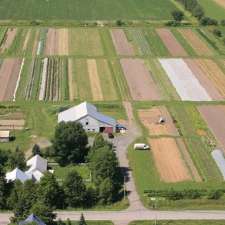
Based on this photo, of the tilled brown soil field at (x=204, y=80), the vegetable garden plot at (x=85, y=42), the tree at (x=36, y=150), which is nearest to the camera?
the tree at (x=36, y=150)

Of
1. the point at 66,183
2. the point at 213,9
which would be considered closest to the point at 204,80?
the point at 66,183

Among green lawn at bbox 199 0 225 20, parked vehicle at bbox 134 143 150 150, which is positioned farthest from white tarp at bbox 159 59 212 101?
green lawn at bbox 199 0 225 20

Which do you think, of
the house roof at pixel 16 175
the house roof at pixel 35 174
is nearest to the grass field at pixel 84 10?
the house roof at pixel 35 174

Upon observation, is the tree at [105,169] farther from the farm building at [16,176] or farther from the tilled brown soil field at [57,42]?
the tilled brown soil field at [57,42]

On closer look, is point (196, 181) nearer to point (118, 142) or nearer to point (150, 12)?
point (118, 142)

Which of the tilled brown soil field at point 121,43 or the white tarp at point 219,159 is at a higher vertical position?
the tilled brown soil field at point 121,43

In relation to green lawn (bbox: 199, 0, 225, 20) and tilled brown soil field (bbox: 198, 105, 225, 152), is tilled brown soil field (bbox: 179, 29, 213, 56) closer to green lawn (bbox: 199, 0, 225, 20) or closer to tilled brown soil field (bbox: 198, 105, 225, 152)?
green lawn (bbox: 199, 0, 225, 20)
